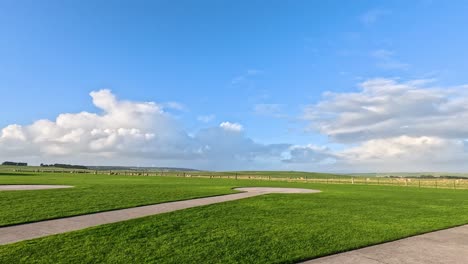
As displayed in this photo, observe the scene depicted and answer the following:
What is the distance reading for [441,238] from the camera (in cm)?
1064

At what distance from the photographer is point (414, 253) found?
868 centimetres

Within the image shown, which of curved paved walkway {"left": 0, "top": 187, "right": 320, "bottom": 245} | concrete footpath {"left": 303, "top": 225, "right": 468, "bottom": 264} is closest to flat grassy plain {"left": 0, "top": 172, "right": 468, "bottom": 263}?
concrete footpath {"left": 303, "top": 225, "right": 468, "bottom": 264}

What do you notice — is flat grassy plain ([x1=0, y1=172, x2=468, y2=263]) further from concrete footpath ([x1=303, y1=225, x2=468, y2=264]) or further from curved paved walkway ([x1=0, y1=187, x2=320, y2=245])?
curved paved walkway ([x1=0, y1=187, x2=320, y2=245])

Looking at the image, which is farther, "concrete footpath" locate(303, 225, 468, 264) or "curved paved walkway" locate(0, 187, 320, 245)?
"curved paved walkway" locate(0, 187, 320, 245)

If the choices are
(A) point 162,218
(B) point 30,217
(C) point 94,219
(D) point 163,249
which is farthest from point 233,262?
(B) point 30,217

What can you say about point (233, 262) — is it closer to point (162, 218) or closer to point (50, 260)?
point (50, 260)

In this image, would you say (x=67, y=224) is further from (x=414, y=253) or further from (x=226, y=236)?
(x=414, y=253)

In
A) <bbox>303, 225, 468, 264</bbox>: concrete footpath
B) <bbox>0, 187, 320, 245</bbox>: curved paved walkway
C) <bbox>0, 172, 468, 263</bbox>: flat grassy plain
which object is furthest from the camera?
<bbox>0, 187, 320, 245</bbox>: curved paved walkway

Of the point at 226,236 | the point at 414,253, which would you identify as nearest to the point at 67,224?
the point at 226,236

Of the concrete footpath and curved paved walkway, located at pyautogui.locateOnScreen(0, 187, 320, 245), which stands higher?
curved paved walkway, located at pyautogui.locateOnScreen(0, 187, 320, 245)

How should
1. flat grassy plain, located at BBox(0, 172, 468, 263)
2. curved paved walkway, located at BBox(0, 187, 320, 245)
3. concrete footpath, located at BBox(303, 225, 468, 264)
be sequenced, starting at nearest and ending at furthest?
1. concrete footpath, located at BBox(303, 225, 468, 264)
2. flat grassy plain, located at BBox(0, 172, 468, 263)
3. curved paved walkway, located at BBox(0, 187, 320, 245)

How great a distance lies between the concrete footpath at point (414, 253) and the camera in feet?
26.1

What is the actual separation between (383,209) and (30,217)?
1549 centimetres

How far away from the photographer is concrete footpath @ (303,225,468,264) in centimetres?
794
